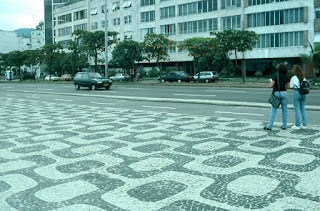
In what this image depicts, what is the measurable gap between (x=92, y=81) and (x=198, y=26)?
2876 centimetres

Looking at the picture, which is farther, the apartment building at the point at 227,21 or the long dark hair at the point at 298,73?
the apartment building at the point at 227,21

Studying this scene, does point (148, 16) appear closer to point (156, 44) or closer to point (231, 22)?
point (231, 22)

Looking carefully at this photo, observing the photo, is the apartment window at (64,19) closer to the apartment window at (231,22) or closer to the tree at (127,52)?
the tree at (127,52)

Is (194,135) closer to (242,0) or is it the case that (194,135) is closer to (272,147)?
(272,147)

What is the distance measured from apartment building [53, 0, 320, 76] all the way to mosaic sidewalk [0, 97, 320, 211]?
39.9 m

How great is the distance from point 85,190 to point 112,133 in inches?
156

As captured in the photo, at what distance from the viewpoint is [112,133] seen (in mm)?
8422

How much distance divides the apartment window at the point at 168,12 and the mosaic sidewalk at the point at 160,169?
52052 millimetres

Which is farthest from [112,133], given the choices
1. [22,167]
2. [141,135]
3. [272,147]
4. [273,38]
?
[273,38]

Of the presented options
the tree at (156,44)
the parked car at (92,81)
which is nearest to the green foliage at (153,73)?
the tree at (156,44)

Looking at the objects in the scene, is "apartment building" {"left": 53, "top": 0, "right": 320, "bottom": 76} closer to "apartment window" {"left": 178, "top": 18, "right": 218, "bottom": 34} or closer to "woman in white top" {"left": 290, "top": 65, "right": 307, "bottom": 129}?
"apartment window" {"left": 178, "top": 18, "right": 218, "bottom": 34}

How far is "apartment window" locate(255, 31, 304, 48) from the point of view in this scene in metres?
45.0

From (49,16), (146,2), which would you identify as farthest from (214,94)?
(49,16)

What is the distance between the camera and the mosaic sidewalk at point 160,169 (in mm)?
4074
